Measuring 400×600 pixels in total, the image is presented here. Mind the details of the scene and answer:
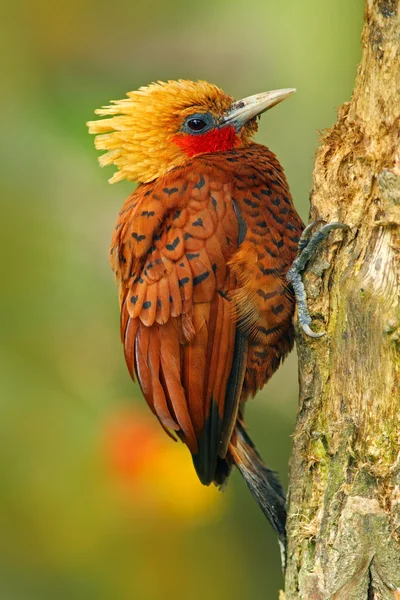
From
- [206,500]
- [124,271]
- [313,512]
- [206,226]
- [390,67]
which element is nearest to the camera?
[390,67]

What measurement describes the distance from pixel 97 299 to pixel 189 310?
1.67 m

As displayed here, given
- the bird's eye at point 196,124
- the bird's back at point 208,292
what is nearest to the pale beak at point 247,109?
the bird's eye at point 196,124

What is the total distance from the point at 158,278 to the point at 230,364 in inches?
19.5

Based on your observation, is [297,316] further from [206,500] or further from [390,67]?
[206,500]

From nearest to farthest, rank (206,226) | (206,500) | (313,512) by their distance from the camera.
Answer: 1. (313,512)
2. (206,226)
3. (206,500)

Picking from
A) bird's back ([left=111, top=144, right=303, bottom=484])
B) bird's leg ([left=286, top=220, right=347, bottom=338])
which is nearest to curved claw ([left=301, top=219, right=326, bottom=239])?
bird's leg ([left=286, top=220, right=347, bottom=338])

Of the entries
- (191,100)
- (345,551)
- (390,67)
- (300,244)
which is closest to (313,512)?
(345,551)

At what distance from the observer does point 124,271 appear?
382 cm

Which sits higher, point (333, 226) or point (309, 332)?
point (333, 226)

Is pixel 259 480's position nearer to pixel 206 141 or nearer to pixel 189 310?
pixel 189 310

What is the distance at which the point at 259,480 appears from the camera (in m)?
3.77

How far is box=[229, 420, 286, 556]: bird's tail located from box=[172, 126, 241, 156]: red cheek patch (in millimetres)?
1334

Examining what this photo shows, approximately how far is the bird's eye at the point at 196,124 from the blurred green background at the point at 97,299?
46.2 inches

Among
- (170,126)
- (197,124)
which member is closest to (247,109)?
(197,124)
